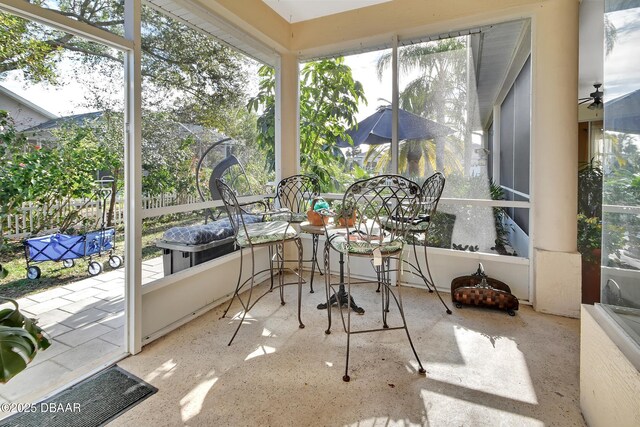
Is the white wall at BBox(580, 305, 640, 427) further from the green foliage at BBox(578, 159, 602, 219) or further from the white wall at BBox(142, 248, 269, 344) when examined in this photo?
the white wall at BBox(142, 248, 269, 344)

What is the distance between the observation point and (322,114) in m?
3.55

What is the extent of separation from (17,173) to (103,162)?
448 mm

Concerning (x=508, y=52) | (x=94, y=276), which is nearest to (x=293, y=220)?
(x=94, y=276)

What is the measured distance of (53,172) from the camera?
5.54 ft

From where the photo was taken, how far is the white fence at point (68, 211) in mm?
1557

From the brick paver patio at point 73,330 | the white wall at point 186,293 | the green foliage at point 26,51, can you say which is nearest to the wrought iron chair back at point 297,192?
the white wall at point 186,293

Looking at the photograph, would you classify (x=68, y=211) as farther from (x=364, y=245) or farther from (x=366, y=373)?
(x=366, y=373)

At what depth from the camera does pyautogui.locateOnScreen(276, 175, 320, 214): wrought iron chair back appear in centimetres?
338

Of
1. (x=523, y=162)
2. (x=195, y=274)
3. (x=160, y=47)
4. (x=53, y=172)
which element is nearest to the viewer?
(x=53, y=172)

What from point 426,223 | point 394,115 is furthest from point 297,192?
point 426,223

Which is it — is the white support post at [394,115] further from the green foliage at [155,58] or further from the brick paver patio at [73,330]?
the brick paver patio at [73,330]

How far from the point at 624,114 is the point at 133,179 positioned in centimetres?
259

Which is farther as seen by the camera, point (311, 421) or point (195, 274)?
point (195, 274)

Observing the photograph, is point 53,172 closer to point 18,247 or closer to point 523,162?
point 18,247
